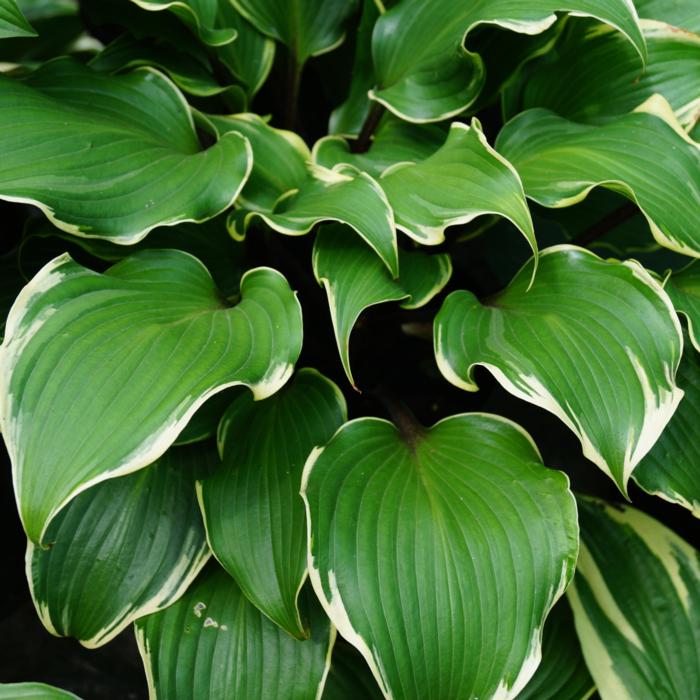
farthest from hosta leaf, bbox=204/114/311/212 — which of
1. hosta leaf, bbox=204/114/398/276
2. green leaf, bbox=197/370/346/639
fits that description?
green leaf, bbox=197/370/346/639

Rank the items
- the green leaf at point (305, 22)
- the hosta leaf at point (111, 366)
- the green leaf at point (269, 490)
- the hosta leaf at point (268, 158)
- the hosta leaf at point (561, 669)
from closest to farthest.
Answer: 1. the hosta leaf at point (111, 366)
2. the green leaf at point (269, 490)
3. the hosta leaf at point (561, 669)
4. the hosta leaf at point (268, 158)
5. the green leaf at point (305, 22)

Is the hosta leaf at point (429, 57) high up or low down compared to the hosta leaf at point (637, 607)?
up

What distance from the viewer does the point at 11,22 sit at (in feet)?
2.58

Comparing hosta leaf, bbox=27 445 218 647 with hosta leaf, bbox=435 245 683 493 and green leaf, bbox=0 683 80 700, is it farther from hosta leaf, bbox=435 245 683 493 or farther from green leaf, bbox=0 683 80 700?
hosta leaf, bbox=435 245 683 493

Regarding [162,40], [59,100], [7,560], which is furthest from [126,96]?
[7,560]

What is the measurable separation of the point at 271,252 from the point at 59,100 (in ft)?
1.06

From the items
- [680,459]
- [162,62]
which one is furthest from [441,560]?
[162,62]

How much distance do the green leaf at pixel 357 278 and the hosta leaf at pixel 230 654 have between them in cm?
28

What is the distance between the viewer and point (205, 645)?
81 centimetres

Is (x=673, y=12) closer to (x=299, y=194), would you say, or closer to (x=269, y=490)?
(x=299, y=194)

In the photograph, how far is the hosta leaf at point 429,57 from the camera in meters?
0.94

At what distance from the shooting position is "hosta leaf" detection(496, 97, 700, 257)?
81 centimetres

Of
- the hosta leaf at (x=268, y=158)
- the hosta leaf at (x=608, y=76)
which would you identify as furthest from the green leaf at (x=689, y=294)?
the hosta leaf at (x=268, y=158)

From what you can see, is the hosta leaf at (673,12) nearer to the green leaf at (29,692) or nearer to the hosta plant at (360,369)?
the hosta plant at (360,369)
